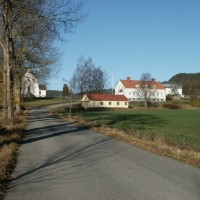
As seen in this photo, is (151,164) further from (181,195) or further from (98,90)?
(98,90)

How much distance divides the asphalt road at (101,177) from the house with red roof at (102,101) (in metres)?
88.3

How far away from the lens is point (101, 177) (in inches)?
356

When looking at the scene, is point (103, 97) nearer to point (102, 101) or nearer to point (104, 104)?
point (102, 101)

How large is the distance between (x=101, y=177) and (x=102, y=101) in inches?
3877

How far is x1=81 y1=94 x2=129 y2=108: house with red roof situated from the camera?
340ft

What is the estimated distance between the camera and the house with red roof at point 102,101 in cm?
10362

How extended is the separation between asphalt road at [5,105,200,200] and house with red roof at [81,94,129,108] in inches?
3474

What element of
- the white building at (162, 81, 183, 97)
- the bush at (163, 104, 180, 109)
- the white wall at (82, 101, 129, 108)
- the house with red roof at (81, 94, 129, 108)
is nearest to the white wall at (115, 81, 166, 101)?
the white building at (162, 81, 183, 97)

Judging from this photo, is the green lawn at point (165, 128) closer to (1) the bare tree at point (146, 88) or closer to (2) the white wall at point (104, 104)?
(2) the white wall at point (104, 104)

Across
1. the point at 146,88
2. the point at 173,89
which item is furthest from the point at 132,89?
the point at 173,89

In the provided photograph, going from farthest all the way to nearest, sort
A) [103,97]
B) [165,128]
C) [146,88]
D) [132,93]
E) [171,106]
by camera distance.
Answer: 1. [132,93]
2. [146,88]
3. [103,97]
4. [171,106]
5. [165,128]

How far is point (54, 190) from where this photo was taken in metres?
7.76

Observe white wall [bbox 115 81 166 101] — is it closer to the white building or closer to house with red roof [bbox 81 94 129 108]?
the white building

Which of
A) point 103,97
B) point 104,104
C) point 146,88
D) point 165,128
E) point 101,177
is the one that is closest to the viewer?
point 101,177
